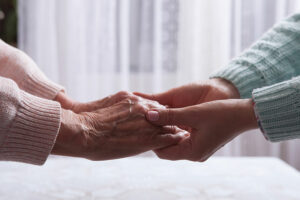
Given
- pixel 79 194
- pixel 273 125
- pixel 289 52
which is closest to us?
pixel 273 125

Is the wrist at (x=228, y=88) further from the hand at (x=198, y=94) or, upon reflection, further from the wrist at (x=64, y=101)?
the wrist at (x=64, y=101)

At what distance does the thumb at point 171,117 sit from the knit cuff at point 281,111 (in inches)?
7.7

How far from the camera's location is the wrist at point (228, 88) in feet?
4.12

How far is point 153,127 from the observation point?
1.14 metres

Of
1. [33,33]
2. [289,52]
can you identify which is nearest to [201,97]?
[289,52]

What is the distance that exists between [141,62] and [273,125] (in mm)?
1594

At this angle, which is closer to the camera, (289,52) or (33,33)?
(289,52)

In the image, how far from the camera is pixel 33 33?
240 centimetres

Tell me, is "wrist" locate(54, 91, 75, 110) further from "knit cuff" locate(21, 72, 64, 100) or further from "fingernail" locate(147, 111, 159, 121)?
"fingernail" locate(147, 111, 159, 121)

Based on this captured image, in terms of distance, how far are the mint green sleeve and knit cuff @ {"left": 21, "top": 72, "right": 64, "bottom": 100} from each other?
53 cm

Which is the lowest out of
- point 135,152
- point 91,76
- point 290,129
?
point 91,76

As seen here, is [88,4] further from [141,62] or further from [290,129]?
[290,129]

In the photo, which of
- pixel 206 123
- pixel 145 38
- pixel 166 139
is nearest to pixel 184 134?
pixel 166 139

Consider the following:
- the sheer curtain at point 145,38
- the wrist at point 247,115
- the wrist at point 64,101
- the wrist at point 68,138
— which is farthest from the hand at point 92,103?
the sheer curtain at point 145,38
